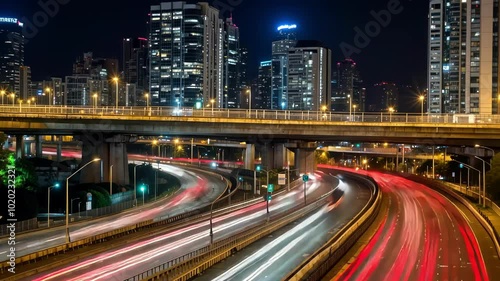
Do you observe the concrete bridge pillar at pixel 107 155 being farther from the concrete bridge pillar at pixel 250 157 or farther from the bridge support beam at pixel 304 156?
the concrete bridge pillar at pixel 250 157

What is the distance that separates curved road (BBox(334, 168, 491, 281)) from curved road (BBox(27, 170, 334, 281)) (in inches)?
530

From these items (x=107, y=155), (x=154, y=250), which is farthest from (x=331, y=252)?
(x=107, y=155)

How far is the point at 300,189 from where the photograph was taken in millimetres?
95188

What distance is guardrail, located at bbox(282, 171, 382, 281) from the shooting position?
35000 mm

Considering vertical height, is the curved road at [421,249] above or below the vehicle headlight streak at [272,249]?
below

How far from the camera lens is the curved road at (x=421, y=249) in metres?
39.9

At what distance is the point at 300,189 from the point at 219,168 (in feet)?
174

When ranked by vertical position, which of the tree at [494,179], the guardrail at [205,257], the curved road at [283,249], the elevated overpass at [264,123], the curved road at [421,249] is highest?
the elevated overpass at [264,123]

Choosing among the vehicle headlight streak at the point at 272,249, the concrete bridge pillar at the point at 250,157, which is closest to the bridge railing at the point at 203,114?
the vehicle headlight streak at the point at 272,249

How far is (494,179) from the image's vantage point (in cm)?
7281

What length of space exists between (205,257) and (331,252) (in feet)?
32.1

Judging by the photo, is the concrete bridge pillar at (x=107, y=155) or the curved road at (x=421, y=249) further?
the concrete bridge pillar at (x=107, y=155)

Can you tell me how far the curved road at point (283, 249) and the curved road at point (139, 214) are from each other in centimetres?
1565

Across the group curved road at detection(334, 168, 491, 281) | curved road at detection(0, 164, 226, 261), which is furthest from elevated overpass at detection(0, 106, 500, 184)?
curved road at detection(0, 164, 226, 261)
